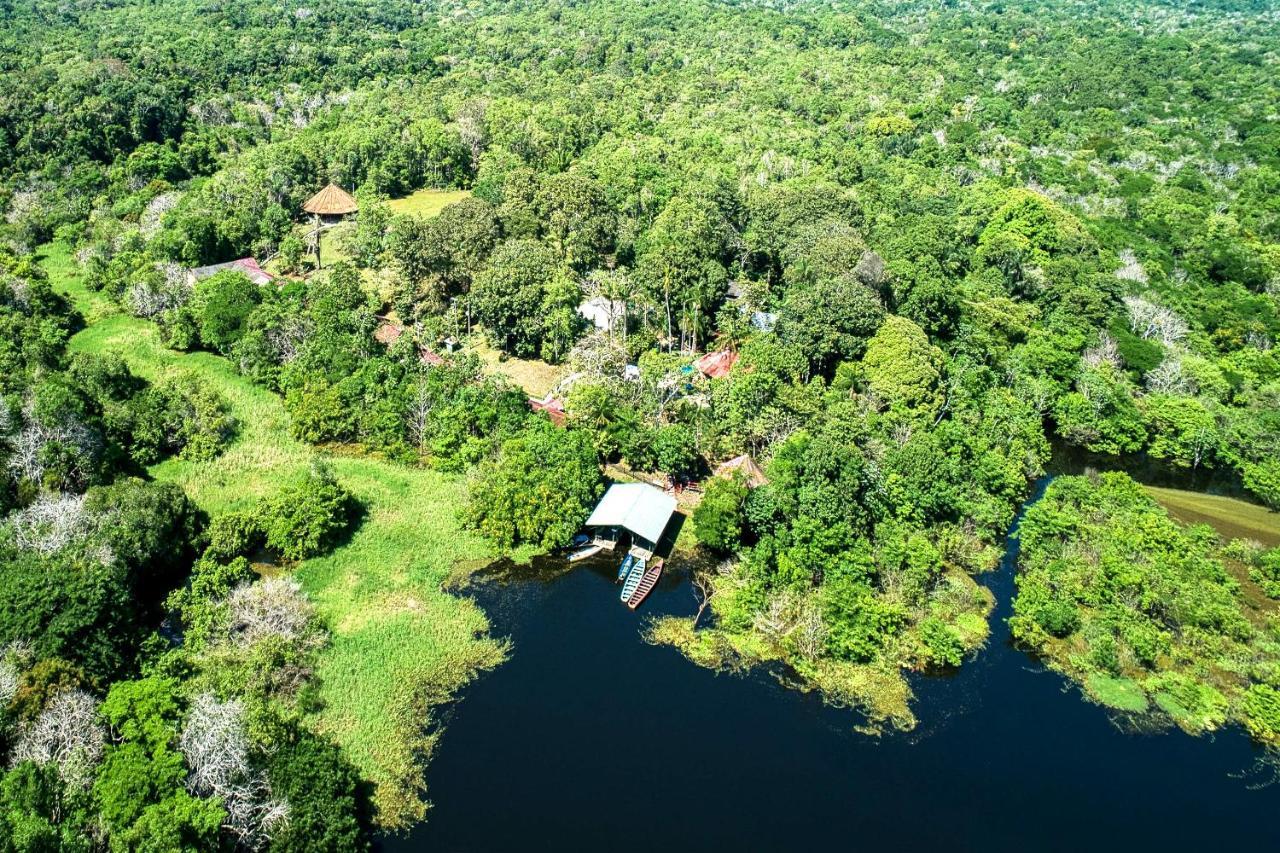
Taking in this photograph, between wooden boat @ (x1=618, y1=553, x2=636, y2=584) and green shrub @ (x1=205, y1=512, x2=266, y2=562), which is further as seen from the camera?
wooden boat @ (x1=618, y1=553, x2=636, y2=584)

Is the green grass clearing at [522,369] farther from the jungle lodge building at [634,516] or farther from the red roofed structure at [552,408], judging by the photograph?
the jungle lodge building at [634,516]

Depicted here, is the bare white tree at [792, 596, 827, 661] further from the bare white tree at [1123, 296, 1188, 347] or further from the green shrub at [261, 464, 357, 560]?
the bare white tree at [1123, 296, 1188, 347]

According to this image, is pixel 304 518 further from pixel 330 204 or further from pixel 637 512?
pixel 330 204

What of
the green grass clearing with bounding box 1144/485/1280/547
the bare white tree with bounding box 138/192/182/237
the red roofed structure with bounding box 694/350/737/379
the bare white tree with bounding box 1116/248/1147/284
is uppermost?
the bare white tree with bounding box 1116/248/1147/284

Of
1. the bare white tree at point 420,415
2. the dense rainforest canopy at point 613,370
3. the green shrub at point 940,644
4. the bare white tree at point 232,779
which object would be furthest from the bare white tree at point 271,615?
the green shrub at point 940,644

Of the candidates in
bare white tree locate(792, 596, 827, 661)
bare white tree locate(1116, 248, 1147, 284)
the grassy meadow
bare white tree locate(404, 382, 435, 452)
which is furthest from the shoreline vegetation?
bare white tree locate(404, 382, 435, 452)

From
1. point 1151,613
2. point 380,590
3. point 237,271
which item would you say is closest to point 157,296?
point 237,271
